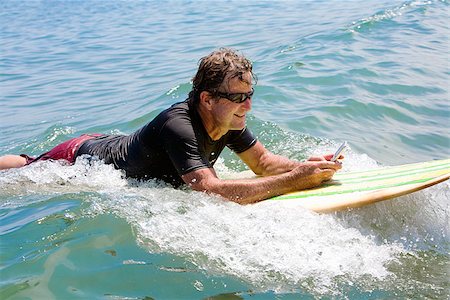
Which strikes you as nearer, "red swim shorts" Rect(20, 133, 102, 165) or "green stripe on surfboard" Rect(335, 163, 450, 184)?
"green stripe on surfboard" Rect(335, 163, 450, 184)

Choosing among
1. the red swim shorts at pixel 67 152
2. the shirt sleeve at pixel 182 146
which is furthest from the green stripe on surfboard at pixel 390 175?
the red swim shorts at pixel 67 152

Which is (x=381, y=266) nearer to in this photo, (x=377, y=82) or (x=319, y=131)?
(x=319, y=131)

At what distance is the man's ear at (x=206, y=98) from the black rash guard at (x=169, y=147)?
95 mm

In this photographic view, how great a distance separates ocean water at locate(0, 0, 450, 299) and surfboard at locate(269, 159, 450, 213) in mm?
124

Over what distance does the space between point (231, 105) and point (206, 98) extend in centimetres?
20

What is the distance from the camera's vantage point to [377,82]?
390 inches

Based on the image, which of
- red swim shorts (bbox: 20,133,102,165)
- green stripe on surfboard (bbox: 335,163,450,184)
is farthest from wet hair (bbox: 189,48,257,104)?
red swim shorts (bbox: 20,133,102,165)

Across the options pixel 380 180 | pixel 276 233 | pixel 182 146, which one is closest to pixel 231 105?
pixel 182 146

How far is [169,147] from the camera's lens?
4645mm

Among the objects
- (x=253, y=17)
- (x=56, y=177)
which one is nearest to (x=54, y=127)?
(x=56, y=177)

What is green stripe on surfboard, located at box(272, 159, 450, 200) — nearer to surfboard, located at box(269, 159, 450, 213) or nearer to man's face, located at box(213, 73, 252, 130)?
surfboard, located at box(269, 159, 450, 213)

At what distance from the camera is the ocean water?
378cm

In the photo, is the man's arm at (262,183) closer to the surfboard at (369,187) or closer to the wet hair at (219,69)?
the surfboard at (369,187)

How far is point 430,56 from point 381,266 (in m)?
8.69
